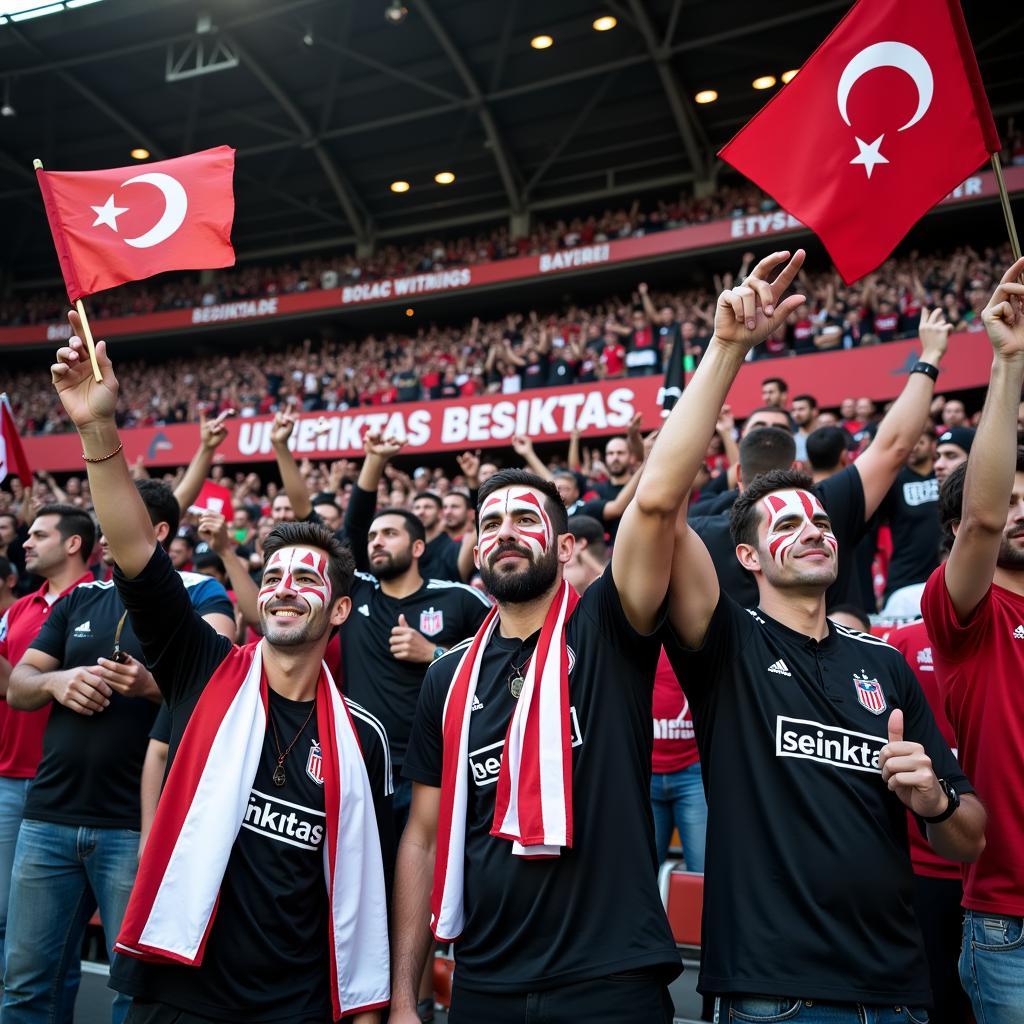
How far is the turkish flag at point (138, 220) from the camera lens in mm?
3516

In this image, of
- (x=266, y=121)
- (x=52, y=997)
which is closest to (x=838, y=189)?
(x=52, y=997)

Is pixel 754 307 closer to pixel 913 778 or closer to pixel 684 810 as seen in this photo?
pixel 913 778

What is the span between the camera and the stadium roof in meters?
18.6

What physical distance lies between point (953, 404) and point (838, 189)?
19.5 ft

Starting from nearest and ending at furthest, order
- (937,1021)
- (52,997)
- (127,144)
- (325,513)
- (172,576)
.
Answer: (172,576) < (937,1021) < (52,997) < (325,513) < (127,144)

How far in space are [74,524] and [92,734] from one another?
1.23 metres

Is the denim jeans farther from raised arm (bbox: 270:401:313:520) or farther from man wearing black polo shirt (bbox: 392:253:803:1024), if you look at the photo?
man wearing black polo shirt (bbox: 392:253:803:1024)

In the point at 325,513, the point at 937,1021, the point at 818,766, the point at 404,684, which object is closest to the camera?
the point at 818,766

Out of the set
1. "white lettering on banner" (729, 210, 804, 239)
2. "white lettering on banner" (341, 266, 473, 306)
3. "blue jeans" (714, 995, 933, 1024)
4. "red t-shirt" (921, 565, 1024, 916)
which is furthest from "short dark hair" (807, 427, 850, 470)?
"white lettering on banner" (341, 266, 473, 306)

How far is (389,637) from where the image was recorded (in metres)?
4.33

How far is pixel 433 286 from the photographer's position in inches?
891

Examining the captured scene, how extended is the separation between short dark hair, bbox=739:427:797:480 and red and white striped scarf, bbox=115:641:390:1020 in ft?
6.94

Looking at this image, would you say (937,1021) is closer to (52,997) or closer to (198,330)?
(52,997)

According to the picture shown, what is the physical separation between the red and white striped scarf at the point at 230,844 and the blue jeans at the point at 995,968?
158cm
